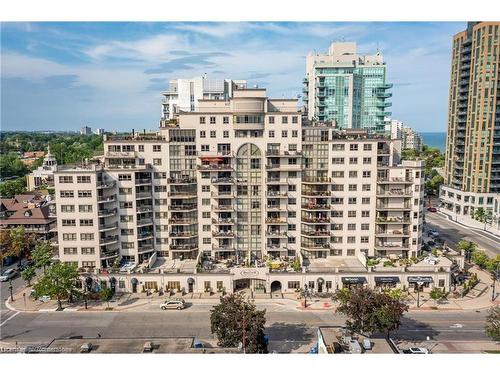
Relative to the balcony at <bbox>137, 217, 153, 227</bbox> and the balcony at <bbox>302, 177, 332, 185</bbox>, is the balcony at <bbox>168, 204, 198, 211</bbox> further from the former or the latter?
the balcony at <bbox>302, 177, 332, 185</bbox>

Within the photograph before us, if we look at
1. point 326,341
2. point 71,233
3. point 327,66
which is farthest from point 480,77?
point 71,233

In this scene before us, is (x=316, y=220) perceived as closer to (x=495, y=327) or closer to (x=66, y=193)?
(x=495, y=327)

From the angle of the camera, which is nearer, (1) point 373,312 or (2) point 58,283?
(1) point 373,312

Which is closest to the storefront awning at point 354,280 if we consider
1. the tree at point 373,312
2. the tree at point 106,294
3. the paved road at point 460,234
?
the tree at point 373,312

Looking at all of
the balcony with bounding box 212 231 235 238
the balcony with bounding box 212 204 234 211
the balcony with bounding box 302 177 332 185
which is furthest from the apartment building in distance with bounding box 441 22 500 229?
the balcony with bounding box 212 204 234 211

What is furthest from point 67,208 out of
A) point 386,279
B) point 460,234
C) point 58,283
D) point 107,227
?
point 460,234

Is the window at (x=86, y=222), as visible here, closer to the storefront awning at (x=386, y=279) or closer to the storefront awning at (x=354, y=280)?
the storefront awning at (x=354, y=280)

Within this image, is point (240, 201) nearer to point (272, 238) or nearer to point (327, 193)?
point (272, 238)

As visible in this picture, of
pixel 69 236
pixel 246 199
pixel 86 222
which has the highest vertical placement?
pixel 246 199
